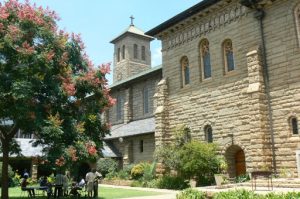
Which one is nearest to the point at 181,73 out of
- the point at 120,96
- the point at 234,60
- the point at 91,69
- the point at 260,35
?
the point at 234,60

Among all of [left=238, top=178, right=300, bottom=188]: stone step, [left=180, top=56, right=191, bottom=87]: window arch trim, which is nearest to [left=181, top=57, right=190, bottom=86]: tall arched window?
[left=180, top=56, right=191, bottom=87]: window arch trim

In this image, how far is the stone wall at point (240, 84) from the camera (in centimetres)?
1731

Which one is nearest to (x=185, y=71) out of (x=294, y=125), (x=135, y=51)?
(x=294, y=125)

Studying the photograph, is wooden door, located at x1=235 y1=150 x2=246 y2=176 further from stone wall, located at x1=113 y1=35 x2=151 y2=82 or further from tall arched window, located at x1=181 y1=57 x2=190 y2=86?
stone wall, located at x1=113 y1=35 x2=151 y2=82

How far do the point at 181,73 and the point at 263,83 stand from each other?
715cm

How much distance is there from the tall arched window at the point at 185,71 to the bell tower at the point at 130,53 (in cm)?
2637

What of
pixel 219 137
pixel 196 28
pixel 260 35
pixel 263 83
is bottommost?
pixel 219 137

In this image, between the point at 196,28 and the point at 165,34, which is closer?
the point at 196,28

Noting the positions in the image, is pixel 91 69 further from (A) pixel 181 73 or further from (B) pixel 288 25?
(B) pixel 288 25

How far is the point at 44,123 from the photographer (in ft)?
48.3

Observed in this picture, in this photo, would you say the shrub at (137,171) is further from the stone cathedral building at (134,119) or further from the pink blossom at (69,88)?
the pink blossom at (69,88)

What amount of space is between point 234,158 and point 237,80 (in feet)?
14.9

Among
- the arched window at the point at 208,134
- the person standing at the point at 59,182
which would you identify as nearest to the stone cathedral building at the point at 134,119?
the arched window at the point at 208,134

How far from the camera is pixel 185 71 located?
24.2 metres
